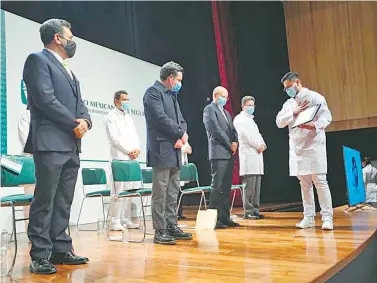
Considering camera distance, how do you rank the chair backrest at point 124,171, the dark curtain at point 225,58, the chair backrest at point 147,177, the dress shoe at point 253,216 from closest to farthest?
the chair backrest at point 124,171, the dress shoe at point 253,216, the chair backrest at point 147,177, the dark curtain at point 225,58

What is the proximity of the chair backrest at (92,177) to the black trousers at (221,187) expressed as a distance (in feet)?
4.83

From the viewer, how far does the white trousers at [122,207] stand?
13.5 ft

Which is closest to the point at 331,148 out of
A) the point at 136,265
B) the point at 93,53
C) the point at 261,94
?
the point at 261,94

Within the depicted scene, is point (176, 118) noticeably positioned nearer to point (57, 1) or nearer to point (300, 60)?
point (57, 1)

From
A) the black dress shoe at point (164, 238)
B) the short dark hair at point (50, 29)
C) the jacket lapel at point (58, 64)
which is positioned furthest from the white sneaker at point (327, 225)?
the short dark hair at point (50, 29)

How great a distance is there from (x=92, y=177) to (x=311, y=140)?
2483 millimetres

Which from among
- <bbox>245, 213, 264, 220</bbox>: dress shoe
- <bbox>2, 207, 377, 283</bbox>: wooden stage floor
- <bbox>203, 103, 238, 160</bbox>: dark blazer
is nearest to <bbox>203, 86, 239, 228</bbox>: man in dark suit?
<bbox>203, 103, 238, 160</bbox>: dark blazer

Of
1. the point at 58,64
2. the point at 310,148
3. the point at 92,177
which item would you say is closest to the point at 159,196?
the point at 58,64

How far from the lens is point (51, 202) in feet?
6.71

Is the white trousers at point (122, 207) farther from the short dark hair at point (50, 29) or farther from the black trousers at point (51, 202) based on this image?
the short dark hair at point (50, 29)

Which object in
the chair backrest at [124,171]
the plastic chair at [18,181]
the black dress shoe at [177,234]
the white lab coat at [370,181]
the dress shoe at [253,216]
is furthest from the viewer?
the white lab coat at [370,181]

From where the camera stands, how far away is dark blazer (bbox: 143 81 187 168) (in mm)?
2887

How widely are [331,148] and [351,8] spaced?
232 centimetres

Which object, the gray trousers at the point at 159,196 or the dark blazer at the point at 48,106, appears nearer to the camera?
the dark blazer at the point at 48,106
